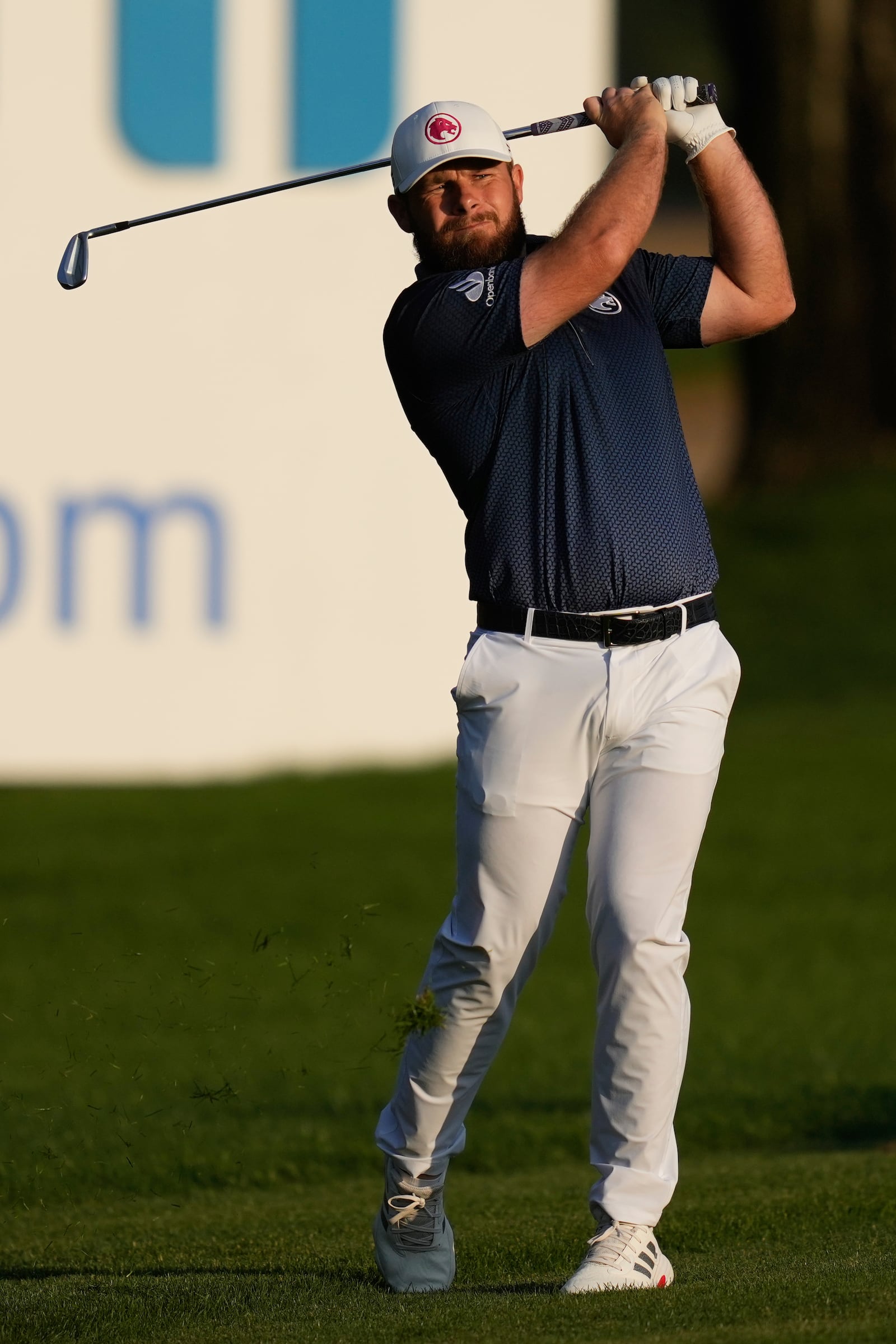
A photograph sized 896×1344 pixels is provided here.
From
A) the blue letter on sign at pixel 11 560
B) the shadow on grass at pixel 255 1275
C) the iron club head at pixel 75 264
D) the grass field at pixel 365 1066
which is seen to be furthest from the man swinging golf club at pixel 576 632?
the blue letter on sign at pixel 11 560

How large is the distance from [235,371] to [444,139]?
9.00 m

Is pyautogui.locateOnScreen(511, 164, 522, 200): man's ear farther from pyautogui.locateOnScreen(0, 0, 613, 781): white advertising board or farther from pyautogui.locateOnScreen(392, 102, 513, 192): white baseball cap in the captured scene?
pyautogui.locateOnScreen(0, 0, 613, 781): white advertising board

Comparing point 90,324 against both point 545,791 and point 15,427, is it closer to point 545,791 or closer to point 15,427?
point 15,427

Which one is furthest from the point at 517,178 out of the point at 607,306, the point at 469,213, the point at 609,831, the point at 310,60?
the point at 310,60

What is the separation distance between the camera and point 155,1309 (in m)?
4.65

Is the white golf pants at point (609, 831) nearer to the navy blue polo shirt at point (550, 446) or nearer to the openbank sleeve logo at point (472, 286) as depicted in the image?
the navy blue polo shirt at point (550, 446)

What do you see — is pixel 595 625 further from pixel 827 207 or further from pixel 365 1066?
pixel 827 207

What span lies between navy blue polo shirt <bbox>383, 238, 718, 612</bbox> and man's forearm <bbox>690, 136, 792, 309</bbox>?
0.39 meters

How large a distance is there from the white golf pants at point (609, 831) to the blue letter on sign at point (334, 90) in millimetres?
9227

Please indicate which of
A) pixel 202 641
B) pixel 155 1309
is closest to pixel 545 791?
pixel 155 1309

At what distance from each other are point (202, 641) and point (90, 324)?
2.06m

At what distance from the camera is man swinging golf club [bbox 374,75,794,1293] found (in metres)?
4.62

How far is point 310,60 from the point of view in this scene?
13.4 m

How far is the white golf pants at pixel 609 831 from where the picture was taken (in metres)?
4.63
